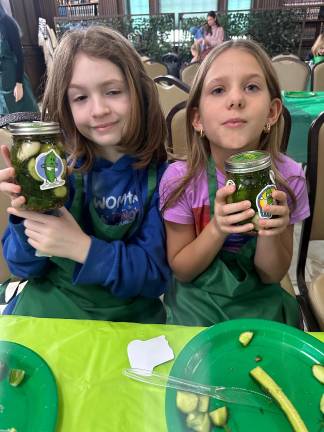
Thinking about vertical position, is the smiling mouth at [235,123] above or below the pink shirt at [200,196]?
above

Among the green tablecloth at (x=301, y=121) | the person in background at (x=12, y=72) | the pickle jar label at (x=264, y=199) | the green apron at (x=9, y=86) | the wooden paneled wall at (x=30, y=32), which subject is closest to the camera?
the pickle jar label at (x=264, y=199)

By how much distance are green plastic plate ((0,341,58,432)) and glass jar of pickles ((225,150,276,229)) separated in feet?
1.52

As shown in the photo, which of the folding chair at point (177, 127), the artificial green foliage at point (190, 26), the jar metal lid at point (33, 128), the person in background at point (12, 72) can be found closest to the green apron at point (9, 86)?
the person in background at point (12, 72)

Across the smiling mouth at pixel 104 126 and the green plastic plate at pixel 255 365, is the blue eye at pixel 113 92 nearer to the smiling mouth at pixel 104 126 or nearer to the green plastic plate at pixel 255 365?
the smiling mouth at pixel 104 126

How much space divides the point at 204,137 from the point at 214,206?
9.0 inches

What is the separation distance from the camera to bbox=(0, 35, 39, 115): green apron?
3094 millimetres

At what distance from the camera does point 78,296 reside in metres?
1.03

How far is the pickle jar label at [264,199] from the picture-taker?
2.08 feet

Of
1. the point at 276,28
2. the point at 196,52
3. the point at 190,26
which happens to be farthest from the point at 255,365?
the point at 276,28

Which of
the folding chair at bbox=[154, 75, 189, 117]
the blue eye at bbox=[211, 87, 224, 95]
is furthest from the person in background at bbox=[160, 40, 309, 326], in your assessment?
the folding chair at bbox=[154, 75, 189, 117]

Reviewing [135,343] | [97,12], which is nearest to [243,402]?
[135,343]

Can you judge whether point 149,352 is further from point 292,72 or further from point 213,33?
point 213,33

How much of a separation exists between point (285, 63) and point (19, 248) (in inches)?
145

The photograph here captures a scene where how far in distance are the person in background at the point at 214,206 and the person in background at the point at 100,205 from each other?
7cm
